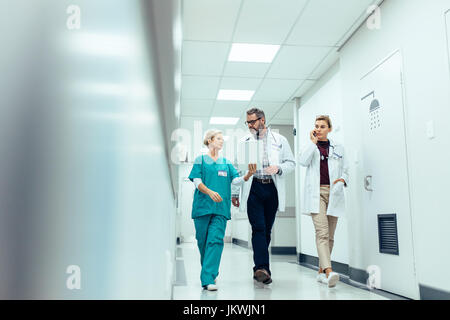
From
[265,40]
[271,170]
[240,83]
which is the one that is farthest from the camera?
[240,83]

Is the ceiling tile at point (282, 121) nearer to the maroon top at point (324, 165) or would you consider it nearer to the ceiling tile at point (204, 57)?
the ceiling tile at point (204, 57)

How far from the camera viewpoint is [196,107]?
535 centimetres

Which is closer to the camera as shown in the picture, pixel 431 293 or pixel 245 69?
pixel 431 293

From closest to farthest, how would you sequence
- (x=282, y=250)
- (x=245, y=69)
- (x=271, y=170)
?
(x=271, y=170) → (x=245, y=69) → (x=282, y=250)

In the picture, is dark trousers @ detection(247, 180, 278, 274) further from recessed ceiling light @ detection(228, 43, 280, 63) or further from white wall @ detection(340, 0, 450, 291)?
recessed ceiling light @ detection(228, 43, 280, 63)

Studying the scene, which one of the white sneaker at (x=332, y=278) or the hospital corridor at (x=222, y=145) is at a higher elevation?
A: the hospital corridor at (x=222, y=145)

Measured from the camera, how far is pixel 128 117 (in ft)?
0.64

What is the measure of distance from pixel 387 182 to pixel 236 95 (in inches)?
104

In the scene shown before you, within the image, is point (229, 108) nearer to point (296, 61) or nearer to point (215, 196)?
point (296, 61)

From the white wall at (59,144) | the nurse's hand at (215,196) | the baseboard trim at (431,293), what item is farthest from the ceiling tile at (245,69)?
the white wall at (59,144)

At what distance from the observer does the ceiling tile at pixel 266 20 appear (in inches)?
111

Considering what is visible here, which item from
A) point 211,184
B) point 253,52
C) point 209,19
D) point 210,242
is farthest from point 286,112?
point 210,242

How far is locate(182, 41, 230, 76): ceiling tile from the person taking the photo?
351cm

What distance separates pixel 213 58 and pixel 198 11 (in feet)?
2.75
